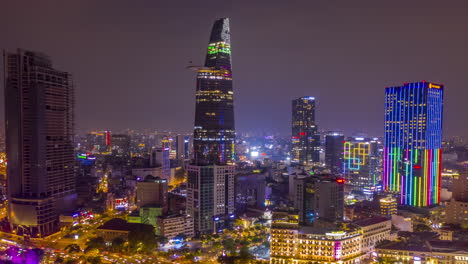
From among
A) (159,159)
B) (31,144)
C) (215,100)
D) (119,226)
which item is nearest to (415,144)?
(215,100)

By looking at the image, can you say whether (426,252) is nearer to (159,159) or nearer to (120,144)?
(159,159)

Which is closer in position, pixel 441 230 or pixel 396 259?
pixel 396 259

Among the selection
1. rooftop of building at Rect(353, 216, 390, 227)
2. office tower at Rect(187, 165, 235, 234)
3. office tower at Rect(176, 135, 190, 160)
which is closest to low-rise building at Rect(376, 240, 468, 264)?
rooftop of building at Rect(353, 216, 390, 227)

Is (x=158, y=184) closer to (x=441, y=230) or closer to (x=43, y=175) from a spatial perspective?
(x=43, y=175)

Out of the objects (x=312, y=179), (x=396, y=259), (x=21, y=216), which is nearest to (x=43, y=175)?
(x=21, y=216)

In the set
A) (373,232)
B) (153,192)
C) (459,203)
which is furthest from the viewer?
(153,192)

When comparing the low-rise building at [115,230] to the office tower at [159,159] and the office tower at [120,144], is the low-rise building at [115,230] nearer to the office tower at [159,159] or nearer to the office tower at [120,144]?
the office tower at [159,159]

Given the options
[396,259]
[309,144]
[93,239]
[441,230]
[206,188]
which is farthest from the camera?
[309,144]
